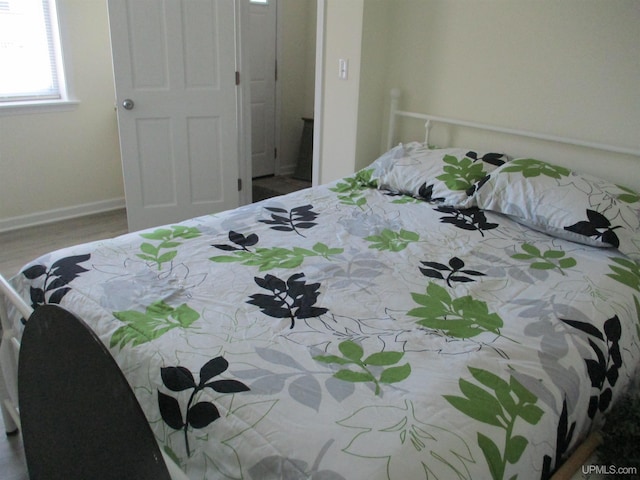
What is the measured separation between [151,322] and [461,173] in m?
1.60

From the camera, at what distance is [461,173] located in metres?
2.32

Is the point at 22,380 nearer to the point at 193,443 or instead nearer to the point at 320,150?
the point at 193,443

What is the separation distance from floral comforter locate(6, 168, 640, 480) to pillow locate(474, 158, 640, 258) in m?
0.06

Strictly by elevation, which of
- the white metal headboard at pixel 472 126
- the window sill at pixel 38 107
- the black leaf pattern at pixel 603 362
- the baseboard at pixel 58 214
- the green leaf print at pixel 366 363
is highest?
the white metal headboard at pixel 472 126

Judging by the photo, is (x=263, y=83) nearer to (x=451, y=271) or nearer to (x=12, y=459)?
(x=451, y=271)

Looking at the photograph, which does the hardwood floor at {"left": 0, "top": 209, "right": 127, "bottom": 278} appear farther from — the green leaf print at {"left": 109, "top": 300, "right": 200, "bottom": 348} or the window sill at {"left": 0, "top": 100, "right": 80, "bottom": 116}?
the green leaf print at {"left": 109, "top": 300, "right": 200, "bottom": 348}

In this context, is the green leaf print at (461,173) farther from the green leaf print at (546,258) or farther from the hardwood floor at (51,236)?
the hardwood floor at (51,236)

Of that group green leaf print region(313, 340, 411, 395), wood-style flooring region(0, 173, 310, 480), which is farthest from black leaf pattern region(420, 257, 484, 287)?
wood-style flooring region(0, 173, 310, 480)

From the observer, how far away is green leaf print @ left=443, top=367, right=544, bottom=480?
3.24 feet

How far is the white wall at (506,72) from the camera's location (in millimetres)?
2152

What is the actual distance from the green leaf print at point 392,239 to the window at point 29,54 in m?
2.95

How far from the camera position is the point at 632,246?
1818mm

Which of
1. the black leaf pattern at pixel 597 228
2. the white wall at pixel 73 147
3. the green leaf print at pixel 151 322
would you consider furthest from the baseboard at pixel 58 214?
the black leaf pattern at pixel 597 228

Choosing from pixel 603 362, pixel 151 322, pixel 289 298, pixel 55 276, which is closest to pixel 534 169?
pixel 603 362
